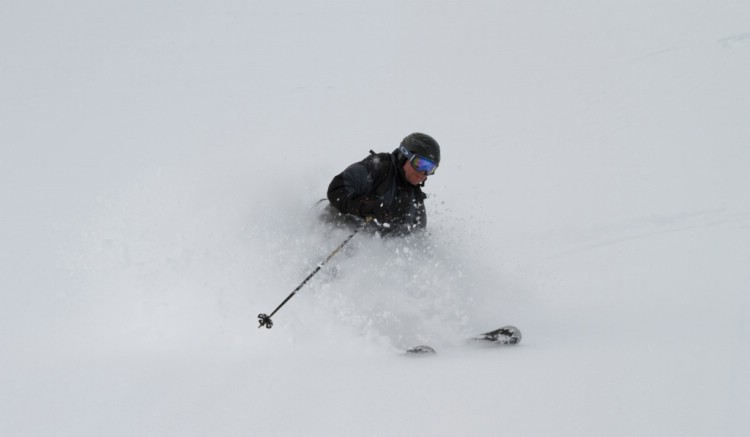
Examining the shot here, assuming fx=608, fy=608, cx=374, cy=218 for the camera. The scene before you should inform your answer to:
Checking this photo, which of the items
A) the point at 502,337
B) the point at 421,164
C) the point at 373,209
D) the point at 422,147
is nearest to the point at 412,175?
the point at 421,164

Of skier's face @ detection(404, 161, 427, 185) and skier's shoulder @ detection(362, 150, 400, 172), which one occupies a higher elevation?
skier's face @ detection(404, 161, 427, 185)

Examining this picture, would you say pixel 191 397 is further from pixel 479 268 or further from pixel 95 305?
pixel 479 268

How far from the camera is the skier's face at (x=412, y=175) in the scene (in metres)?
4.68

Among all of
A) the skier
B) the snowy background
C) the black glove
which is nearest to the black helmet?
the skier

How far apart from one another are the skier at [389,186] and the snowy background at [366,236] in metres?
0.25

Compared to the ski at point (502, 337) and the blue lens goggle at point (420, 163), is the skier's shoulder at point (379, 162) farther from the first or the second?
the ski at point (502, 337)

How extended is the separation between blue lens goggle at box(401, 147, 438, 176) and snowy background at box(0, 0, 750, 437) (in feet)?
2.53

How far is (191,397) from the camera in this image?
127 inches

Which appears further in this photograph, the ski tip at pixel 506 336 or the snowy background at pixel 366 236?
the ski tip at pixel 506 336

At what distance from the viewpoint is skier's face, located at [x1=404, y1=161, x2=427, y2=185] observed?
184 inches

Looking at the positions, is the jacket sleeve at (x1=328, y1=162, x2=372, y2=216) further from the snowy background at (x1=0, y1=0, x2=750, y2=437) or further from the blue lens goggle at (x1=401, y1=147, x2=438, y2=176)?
the snowy background at (x1=0, y1=0, x2=750, y2=437)

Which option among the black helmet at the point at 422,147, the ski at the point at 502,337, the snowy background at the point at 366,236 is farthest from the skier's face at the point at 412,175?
the ski at the point at 502,337

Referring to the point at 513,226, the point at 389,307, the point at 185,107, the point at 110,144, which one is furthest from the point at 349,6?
the point at 389,307

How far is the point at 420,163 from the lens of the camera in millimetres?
4605
